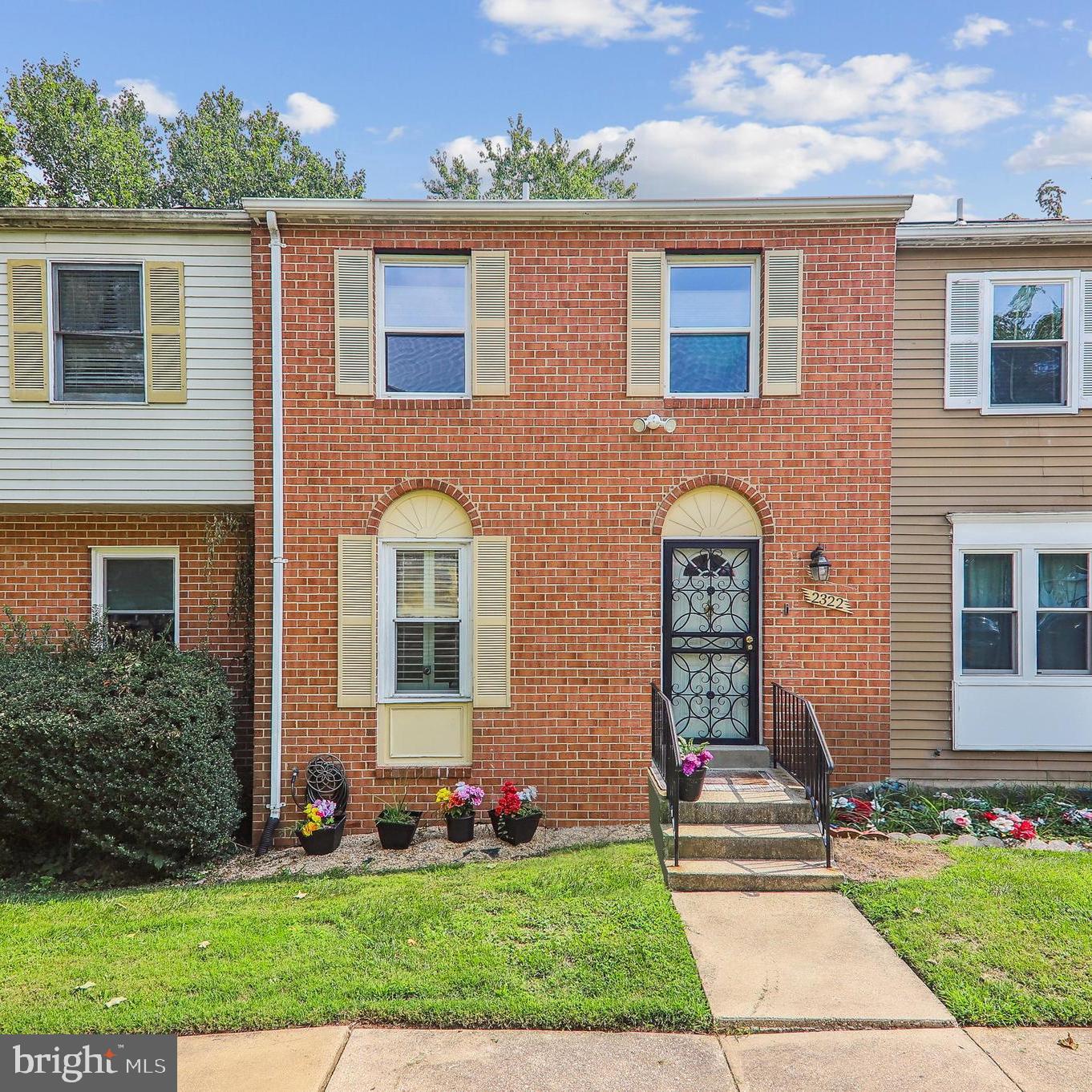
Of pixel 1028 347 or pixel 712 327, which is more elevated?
pixel 712 327

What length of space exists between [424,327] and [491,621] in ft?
9.79

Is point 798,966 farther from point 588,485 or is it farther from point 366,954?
point 588,485

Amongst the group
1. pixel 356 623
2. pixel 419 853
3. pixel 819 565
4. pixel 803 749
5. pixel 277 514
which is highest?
pixel 277 514

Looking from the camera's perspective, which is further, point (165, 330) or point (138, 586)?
point (138, 586)

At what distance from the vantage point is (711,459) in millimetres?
7324

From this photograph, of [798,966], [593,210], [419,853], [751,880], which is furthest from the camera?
[593,210]

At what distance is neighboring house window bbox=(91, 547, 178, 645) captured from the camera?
7926 millimetres

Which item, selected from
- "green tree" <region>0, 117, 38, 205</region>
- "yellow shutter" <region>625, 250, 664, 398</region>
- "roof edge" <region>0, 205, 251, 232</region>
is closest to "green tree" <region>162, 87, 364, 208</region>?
"green tree" <region>0, 117, 38, 205</region>

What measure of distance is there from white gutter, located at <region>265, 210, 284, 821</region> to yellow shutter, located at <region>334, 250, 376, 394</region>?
0.54 metres

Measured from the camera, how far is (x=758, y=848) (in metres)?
5.90

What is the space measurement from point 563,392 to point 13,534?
591 cm

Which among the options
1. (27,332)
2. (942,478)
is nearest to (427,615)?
(27,332)

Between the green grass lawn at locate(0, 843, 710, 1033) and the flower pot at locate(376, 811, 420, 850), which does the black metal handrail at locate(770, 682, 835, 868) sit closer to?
the green grass lawn at locate(0, 843, 710, 1033)

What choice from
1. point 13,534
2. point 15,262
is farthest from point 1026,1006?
point 15,262
